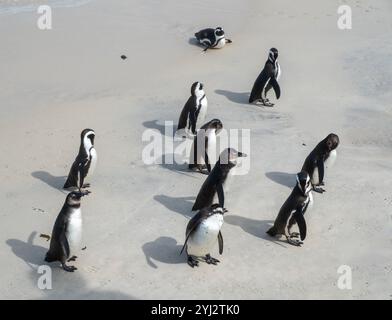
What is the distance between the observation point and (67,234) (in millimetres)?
6930

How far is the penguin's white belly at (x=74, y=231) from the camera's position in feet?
22.8

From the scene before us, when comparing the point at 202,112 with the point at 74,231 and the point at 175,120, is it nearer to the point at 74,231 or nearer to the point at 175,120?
the point at 175,120

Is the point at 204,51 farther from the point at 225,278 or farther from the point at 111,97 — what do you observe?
the point at 225,278

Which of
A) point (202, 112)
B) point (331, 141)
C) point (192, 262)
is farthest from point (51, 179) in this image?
point (331, 141)

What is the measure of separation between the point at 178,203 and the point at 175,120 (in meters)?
2.74

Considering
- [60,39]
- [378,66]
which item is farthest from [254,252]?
[60,39]

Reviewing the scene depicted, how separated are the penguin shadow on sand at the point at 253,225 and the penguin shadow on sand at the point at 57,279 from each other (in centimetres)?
177

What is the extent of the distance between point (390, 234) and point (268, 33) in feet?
27.6

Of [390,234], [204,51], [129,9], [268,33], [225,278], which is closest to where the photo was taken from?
[225,278]

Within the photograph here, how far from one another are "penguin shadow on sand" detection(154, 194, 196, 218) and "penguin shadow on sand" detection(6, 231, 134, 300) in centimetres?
158

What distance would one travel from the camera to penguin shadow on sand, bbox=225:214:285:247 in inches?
305

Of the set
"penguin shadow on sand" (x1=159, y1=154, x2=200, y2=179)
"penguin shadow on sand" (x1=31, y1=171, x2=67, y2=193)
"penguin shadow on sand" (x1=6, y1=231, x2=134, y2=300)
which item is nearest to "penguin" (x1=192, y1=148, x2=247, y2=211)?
"penguin shadow on sand" (x1=159, y1=154, x2=200, y2=179)

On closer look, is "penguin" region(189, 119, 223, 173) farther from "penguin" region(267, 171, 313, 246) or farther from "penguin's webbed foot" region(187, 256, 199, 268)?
"penguin's webbed foot" region(187, 256, 199, 268)

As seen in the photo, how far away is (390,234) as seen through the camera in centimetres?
773
